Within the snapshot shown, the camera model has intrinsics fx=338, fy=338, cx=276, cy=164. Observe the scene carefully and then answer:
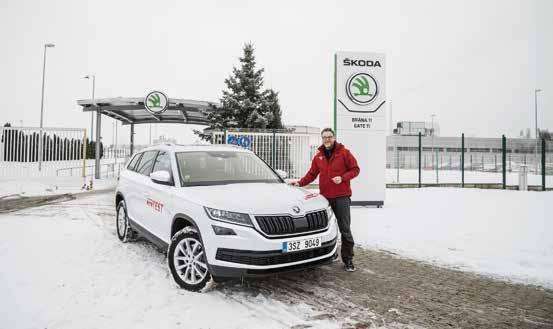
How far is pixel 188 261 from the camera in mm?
3869

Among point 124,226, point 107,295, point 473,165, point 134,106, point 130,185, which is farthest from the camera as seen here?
point 473,165

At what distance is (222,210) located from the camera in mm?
3516

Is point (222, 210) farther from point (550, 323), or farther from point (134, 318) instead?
point (550, 323)

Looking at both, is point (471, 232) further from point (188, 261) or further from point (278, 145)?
point (278, 145)

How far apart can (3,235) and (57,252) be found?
1943 millimetres

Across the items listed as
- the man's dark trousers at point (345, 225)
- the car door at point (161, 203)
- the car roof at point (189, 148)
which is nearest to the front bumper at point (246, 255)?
the car door at point (161, 203)

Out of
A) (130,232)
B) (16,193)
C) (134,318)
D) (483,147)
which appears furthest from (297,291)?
(483,147)

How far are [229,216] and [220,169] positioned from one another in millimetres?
1386

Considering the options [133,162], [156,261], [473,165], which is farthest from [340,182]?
[473,165]

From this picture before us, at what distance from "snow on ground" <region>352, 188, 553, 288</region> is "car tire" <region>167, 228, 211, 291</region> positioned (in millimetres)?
3433

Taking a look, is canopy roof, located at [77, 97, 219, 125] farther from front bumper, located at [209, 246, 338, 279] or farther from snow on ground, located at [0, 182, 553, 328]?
front bumper, located at [209, 246, 338, 279]

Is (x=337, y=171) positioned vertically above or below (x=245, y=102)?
below

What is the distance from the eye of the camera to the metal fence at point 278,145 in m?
14.9

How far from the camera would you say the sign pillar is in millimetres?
10000
